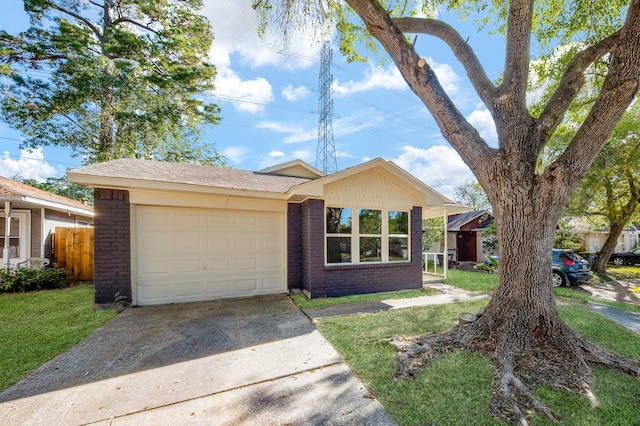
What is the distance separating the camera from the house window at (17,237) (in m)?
8.63

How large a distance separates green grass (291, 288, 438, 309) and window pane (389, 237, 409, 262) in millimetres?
984

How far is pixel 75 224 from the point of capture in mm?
11086

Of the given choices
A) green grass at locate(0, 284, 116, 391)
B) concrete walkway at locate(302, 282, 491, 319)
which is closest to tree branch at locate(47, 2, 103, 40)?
green grass at locate(0, 284, 116, 391)

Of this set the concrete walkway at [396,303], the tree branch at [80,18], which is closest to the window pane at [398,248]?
the concrete walkway at [396,303]

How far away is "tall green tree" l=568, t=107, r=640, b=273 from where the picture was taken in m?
10.4

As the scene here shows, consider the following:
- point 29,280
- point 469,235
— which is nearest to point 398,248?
point 29,280

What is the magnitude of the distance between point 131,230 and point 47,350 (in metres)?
2.69

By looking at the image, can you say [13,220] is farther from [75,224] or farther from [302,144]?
[302,144]

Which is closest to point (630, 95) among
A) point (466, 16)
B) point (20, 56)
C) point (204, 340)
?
point (466, 16)

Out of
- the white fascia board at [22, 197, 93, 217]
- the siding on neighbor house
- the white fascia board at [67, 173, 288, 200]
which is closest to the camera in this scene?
the white fascia board at [67, 173, 288, 200]

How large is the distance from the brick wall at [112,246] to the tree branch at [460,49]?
6.69m

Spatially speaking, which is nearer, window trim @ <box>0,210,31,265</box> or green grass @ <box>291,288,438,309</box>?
green grass @ <box>291,288,438,309</box>

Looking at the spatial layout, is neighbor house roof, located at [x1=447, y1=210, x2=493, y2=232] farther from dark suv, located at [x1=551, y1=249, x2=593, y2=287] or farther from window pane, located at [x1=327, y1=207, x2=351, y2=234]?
window pane, located at [x1=327, y1=207, x2=351, y2=234]

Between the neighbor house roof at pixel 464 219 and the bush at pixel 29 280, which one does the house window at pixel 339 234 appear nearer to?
the bush at pixel 29 280
